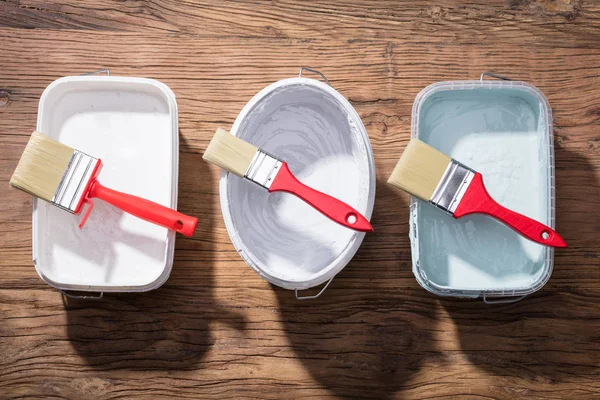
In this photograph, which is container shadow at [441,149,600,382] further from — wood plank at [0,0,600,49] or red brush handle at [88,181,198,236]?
red brush handle at [88,181,198,236]

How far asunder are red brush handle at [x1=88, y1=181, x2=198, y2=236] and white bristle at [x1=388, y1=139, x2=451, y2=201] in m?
0.32

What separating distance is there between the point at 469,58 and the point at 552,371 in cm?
56

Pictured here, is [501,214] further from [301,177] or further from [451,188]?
[301,177]

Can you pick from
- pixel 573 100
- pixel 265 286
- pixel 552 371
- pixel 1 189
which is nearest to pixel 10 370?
pixel 1 189

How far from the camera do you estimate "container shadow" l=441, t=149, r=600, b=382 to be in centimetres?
100

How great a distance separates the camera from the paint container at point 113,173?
0.94 meters

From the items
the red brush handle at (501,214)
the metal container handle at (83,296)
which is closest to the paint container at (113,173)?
the metal container handle at (83,296)

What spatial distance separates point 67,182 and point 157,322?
282mm

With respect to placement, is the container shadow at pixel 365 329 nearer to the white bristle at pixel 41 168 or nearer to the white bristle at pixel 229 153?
the white bristle at pixel 229 153

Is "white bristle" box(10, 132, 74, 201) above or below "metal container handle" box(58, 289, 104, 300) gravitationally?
above

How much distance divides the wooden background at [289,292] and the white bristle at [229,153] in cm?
14

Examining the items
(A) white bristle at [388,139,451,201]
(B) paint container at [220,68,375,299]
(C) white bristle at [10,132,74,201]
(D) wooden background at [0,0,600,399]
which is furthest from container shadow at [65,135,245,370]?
(A) white bristle at [388,139,451,201]

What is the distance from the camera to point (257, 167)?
2.92 feet

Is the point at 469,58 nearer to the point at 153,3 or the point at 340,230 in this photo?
the point at 340,230
